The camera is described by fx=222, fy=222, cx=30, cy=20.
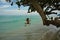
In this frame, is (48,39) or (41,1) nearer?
(41,1)

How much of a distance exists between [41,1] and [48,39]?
2.71 ft

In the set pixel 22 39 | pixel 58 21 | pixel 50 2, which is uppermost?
pixel 50 2

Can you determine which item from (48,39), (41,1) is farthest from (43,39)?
(41,1)

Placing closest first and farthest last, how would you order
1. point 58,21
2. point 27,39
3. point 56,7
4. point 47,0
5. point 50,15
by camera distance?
1. point 58,21
2. point 47,0
3. point 56,7
4. point 50,15
5. point 27,39

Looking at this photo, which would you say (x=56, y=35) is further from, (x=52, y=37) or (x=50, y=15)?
(x=50, y=15)

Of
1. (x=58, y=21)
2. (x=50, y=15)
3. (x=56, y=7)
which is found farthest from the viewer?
(x=50, y=15)

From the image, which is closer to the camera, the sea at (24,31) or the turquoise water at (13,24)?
the sea at (24,31)

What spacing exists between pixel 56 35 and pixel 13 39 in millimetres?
8313

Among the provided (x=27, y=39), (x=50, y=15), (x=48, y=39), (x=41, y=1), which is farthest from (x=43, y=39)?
(x=27, y=39)

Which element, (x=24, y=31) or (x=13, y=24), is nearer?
(x=24, y=31)

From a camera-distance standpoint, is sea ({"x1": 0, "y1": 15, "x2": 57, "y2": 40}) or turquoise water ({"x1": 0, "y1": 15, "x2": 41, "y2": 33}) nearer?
sea ({"x1": 0, "y1": 15, "x2": 57, "y2": 40})

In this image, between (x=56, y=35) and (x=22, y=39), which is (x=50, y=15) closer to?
(x=56, y=35)

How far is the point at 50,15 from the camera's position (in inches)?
188

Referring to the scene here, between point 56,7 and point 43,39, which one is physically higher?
point 56,7
